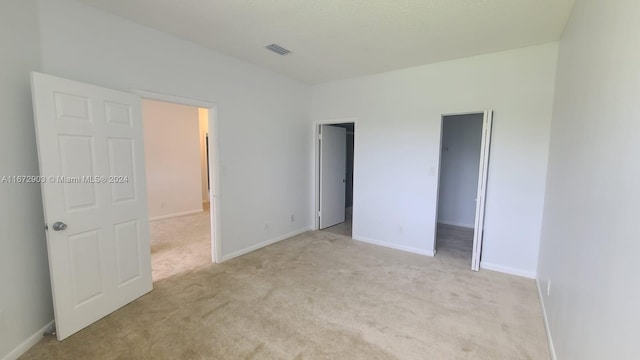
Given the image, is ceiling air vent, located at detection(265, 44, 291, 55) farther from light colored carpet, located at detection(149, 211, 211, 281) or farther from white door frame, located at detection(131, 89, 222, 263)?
light colored carpet, located at detection(149, 211, 211, 281)

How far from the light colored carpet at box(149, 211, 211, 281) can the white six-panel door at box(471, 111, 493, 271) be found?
3579 mm

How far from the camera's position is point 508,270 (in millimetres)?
3473

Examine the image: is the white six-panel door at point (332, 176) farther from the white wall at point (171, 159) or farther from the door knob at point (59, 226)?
the door knob at point (59, 226)

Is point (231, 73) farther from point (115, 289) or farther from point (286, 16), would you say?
point (115, 289)

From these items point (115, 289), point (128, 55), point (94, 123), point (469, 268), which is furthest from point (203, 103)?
point (469, 268)

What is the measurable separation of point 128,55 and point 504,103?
4.27 m

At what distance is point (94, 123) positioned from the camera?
2.30 metres

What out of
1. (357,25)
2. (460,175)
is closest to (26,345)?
(357,25)

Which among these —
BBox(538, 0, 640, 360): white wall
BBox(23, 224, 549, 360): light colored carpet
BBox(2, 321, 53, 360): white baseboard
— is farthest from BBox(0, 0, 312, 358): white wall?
BBox(538, 0, 640, 360): white wall

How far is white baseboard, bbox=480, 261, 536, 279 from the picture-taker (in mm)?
3348

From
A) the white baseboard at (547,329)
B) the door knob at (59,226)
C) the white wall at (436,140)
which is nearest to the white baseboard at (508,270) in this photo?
the white wall at (436,140)

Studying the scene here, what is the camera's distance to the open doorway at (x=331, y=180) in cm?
522

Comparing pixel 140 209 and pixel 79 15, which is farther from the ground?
pixel 79 15

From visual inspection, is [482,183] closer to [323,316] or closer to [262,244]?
[323,316]
